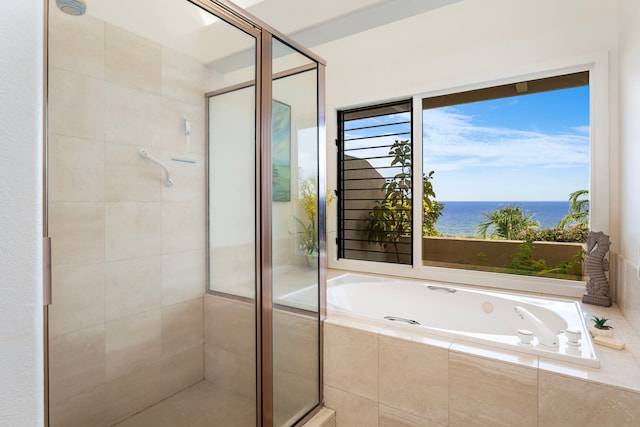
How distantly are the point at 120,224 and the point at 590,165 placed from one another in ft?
9.21

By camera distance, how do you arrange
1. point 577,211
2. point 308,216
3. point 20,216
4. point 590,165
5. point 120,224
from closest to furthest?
point 20,216 < point 120,224 < point 308,216 < point 590,165 < point 577,211

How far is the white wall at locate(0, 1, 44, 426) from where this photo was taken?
15.9 inches

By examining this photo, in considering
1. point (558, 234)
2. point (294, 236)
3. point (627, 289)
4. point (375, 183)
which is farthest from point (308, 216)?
point (558, 234)

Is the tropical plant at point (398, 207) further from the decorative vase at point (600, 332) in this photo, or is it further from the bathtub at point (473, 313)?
the decorative vase at point (600, 332)

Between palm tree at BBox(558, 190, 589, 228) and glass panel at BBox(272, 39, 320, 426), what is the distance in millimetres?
1885

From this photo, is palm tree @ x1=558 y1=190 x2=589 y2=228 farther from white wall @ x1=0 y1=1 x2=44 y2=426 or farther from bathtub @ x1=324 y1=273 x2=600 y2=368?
white wall @ x1=0 y1=1 x2=44 y2=426

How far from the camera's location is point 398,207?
10.4 feet

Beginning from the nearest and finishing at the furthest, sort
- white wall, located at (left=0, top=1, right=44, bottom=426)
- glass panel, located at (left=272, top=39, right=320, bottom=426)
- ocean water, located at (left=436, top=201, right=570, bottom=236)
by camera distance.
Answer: white wall, located at (left=0, top=1, right=44, bottom=426)
glass panel, located at (left=272, top=39, right=320, bottom=426)
ocean water, located at (left=436, top=201, right=570, bottom=236)

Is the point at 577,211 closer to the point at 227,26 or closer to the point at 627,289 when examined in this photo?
the point at 627,289

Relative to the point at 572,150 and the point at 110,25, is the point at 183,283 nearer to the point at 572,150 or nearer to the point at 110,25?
the point at 110,25

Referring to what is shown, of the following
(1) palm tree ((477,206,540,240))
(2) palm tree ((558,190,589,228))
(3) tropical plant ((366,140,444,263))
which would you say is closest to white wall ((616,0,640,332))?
(2) palm tree ((558,190,589,228))

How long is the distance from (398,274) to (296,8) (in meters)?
2.19

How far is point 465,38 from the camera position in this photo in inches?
106

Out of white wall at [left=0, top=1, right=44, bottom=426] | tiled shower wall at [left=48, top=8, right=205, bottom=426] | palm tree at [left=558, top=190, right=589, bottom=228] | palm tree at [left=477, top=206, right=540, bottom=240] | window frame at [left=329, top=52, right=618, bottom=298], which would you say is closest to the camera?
white wall at [left=0, top=1, right=44, bottom=426]
